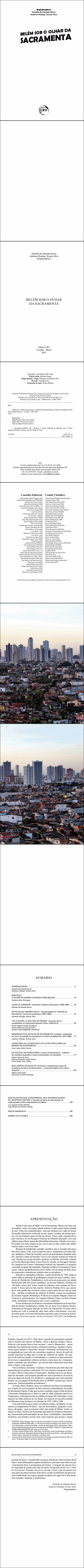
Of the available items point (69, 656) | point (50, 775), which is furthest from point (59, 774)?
point (69, 656)

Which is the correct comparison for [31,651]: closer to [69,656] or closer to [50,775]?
[69,656]

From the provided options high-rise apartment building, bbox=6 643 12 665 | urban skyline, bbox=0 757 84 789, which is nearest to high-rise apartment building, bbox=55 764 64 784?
urban skyline, bbox=0 757 84 789

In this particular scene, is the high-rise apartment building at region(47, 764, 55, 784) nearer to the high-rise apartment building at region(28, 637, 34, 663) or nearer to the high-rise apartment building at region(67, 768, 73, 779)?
the high-rise apartment building at region(67, 768, 73, 779)

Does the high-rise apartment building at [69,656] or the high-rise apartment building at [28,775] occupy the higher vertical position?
the high-rise apartment building at [69,656]

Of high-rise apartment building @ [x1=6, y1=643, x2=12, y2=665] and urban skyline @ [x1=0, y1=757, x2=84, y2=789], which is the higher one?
high-rise apartment building @ [x1=6, y1=643, x2=12, y2=665]

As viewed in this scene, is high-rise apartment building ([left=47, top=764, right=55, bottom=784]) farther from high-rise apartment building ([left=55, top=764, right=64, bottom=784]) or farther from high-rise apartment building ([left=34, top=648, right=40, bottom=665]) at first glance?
high-rise apartment building ([left=34, top=648, right=40, bottom=665])

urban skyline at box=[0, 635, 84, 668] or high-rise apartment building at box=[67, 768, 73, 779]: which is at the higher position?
urban skyline at box=[0, 635, 84, 668]

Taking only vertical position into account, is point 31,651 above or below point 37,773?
above

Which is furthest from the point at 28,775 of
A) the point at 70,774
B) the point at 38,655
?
the point at 38,655

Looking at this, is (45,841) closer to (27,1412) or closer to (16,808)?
(16,808)

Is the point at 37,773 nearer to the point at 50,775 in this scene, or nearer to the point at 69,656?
the point at 50,775

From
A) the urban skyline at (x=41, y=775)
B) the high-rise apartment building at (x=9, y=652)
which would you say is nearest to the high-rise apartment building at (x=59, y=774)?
the urban skyline at (x=41, y=775)

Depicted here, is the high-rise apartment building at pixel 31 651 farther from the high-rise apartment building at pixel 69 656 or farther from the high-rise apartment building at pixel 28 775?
the high-rise apartment building at pixel 28 775
